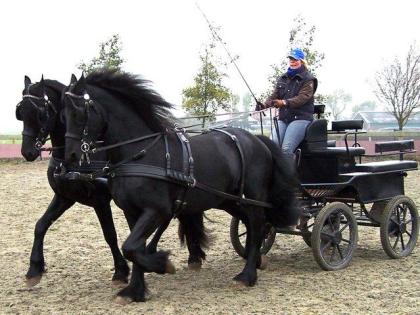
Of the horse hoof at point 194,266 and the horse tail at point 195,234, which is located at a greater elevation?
the horse tail at point 195,234

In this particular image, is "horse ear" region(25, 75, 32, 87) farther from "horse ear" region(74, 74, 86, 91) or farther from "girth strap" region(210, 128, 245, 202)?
"girth strap" region(210, 128, 245, 202)

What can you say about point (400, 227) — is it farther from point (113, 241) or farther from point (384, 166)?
point (113, 241)

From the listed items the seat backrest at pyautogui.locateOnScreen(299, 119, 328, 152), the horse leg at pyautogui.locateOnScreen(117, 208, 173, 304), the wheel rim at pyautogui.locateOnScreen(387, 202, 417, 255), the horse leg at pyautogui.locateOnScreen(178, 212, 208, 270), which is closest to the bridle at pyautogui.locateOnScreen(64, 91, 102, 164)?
the horse leg at pyautogui.locateOnScreen(117, 208, 173, 304)

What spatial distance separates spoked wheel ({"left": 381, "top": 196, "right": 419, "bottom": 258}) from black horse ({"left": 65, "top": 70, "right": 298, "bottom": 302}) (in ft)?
4.42

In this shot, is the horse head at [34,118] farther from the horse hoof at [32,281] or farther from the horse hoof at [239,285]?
the horse hoof at [239,285]

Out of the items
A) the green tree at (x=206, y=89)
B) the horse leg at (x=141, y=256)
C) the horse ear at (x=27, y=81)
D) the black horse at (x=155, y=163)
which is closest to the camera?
the horse leg at (x=141, y=256)

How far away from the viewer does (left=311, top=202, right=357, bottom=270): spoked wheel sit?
616 centimetres

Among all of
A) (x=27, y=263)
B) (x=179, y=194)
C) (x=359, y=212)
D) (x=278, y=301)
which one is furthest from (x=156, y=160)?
(x=359, y=212)

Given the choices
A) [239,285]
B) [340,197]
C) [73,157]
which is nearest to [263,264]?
[239,285]

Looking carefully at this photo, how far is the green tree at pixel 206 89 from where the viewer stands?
23125 millimetres

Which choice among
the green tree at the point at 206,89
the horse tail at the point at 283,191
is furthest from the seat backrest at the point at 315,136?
the green tree at the point at 206,89

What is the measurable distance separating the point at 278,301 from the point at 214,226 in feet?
14.1

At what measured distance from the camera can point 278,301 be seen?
200 inches

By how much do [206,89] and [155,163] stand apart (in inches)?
717
